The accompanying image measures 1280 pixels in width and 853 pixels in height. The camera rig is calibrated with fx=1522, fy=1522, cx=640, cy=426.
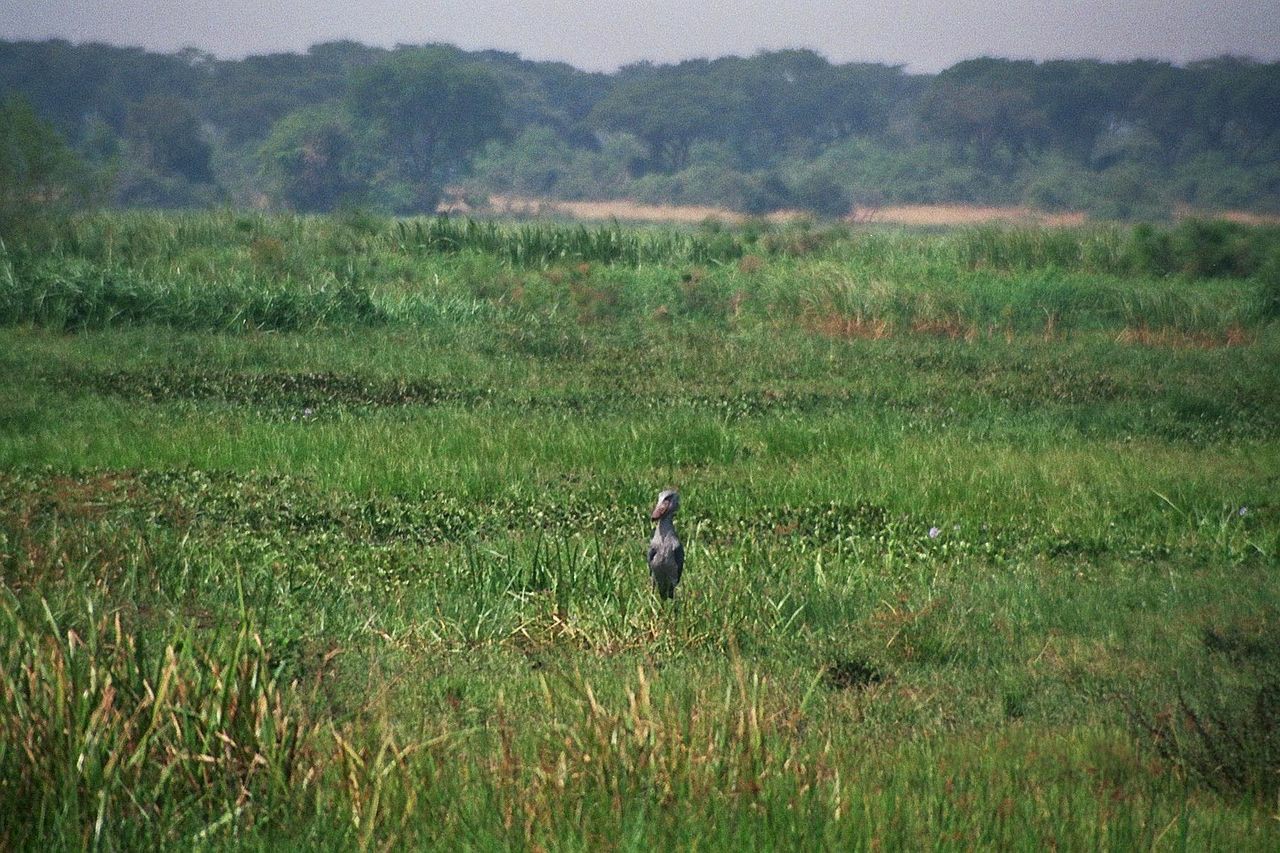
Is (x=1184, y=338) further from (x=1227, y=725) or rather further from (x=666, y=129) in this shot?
(x=666, y=129)

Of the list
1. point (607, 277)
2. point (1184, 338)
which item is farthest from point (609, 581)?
point (607, 277)

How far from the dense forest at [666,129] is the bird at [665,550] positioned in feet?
133

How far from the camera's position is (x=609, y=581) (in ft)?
22.7

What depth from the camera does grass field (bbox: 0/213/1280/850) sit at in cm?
412

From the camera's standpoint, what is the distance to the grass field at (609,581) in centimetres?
412

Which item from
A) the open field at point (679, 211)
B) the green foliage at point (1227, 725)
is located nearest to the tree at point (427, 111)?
the open field at point (679, 211)

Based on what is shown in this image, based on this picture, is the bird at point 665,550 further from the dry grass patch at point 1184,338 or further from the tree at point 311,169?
the tree at point 311,169

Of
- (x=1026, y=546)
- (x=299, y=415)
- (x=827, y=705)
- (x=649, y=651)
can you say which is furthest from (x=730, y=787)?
(x=299, y=415)

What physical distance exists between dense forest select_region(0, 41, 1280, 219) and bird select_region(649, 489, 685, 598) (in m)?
40.6

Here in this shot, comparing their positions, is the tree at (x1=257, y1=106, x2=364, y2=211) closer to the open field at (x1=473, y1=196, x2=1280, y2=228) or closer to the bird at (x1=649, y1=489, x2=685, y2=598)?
the open field at (x1=473, y1=196, x2=1280, y2=228)

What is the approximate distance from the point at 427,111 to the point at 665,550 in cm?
6148

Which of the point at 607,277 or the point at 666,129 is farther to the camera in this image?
the point at 666,129

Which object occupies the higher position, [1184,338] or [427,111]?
[427,111]

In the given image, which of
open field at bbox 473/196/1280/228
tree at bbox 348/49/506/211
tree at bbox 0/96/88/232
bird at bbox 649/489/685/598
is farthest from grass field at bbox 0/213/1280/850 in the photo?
tree at bbox 348/49/506/211
